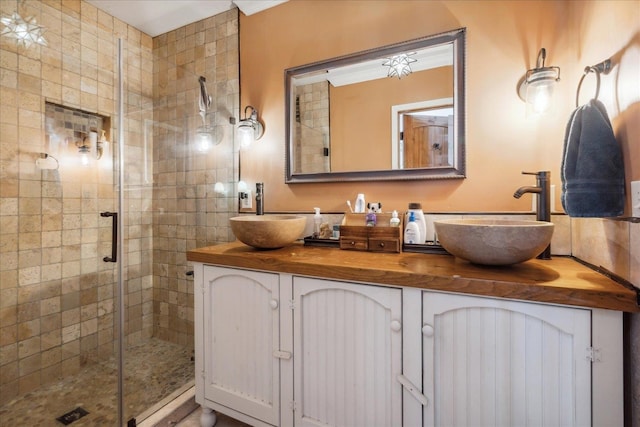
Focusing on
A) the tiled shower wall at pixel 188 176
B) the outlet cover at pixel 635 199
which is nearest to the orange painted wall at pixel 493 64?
the outlet cover at pixel 635 199

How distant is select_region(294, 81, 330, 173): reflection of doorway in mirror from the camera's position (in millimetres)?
1754

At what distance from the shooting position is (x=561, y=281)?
87 cm

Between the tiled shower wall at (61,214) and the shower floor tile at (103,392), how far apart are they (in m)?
0.08

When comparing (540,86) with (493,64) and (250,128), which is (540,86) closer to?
(493,64)

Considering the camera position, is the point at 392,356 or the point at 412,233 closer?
the point at 392,356

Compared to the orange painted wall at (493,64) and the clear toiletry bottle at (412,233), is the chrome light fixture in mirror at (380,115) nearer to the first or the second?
the orange painted wall at (493,64)

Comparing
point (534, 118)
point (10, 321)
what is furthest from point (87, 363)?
point (534, 118)

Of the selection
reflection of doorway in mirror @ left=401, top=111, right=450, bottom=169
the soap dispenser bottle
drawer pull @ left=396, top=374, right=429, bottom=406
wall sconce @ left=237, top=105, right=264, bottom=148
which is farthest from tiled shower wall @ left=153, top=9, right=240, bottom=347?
drawer pull @ left=396, top=374, right=429, bottom=406

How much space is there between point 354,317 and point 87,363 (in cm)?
181

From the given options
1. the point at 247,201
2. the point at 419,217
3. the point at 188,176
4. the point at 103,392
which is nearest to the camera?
the point at 419,217

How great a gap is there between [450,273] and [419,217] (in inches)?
19.5

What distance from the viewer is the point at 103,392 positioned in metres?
1.65

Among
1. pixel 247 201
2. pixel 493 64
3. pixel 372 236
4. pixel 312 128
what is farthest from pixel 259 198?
pixel 493 64

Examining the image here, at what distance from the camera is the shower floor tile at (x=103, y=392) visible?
4.86ft
